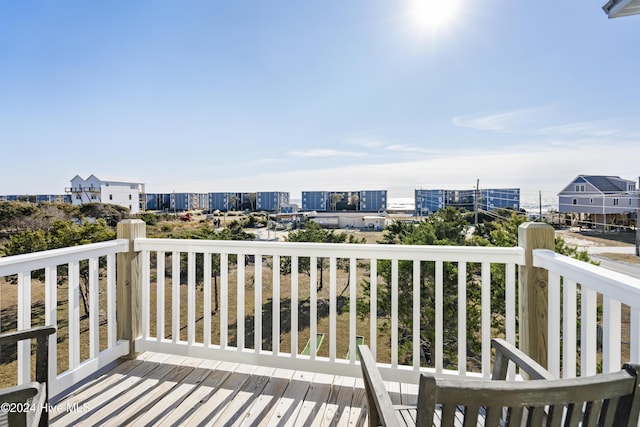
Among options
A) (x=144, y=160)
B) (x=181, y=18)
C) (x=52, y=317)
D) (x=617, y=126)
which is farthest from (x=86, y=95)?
(x=617, y=126)

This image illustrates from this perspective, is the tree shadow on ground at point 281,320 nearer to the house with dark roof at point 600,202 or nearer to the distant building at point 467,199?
the distant building at point 467,199

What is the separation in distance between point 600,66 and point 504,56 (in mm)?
1135

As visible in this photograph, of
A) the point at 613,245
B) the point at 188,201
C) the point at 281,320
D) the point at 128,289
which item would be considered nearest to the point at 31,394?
the point at 128,289

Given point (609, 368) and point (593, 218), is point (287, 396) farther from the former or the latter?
point (593, 218)

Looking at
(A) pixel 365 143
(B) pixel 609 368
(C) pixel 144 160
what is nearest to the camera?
(B) pixel 609 368

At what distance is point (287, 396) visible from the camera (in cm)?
215

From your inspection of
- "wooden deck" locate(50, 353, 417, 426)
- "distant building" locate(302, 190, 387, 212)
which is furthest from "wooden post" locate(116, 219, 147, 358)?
"distant building" locate(302, 190, 387, 212)

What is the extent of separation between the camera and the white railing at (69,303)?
194 cm

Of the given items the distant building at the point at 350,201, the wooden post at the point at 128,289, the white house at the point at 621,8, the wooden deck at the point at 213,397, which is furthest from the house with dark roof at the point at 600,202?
the distant building at the point at 350,201

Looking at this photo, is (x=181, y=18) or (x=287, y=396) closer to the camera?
(x=287, y=396)

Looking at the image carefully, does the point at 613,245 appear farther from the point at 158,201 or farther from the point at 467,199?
the point at 158,201

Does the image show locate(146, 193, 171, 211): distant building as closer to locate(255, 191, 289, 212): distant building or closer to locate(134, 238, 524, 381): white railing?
locate(255, 191, 289, 212): distant building

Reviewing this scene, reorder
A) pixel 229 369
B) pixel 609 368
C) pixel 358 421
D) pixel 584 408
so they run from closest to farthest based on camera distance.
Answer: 1. pixel 584 408
2. pixel 609 368
3. pixel 358 421
4. pixel 229 369

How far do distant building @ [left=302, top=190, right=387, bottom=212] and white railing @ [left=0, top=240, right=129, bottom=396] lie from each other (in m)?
7.69
